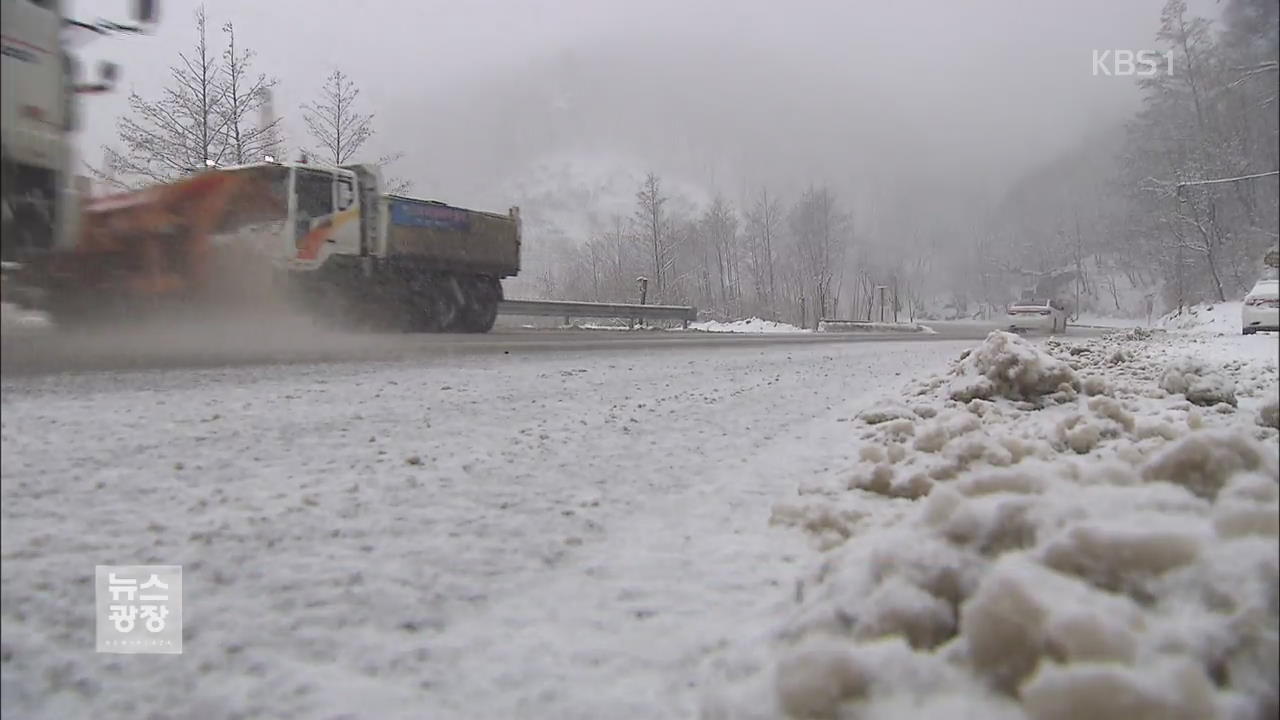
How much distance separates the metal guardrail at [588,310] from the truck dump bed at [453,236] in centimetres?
193

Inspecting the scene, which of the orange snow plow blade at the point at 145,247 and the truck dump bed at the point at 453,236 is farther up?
the truck dump bed at the point at 453,236

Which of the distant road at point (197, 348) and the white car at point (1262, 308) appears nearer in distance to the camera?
the distant road at point (197, 348)

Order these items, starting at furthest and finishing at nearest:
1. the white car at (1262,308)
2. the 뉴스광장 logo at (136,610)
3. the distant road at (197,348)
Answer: the white car at (1262,308) → the 뉴스광장 logo at (136,610) → the distant road at (197,348)

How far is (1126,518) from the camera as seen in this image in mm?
1507

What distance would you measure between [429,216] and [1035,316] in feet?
45.6

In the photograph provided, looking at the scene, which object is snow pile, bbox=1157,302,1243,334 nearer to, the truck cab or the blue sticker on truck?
the truck cab

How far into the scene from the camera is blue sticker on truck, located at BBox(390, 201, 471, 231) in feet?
42.1

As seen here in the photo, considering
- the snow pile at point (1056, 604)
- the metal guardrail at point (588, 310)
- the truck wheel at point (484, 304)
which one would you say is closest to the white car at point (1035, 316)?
the metal guardrail at point (588, 310)

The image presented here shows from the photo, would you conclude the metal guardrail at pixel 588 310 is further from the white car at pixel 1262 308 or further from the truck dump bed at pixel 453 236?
the white car at pixel 1262 308

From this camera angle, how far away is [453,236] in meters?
14.3

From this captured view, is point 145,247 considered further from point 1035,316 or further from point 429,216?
point 1035,316

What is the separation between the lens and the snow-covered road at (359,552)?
1.58 m

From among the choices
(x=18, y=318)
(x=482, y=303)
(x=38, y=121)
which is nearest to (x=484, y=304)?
(x=482, y=303)

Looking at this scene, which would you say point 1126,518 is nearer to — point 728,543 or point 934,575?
point 934,575
